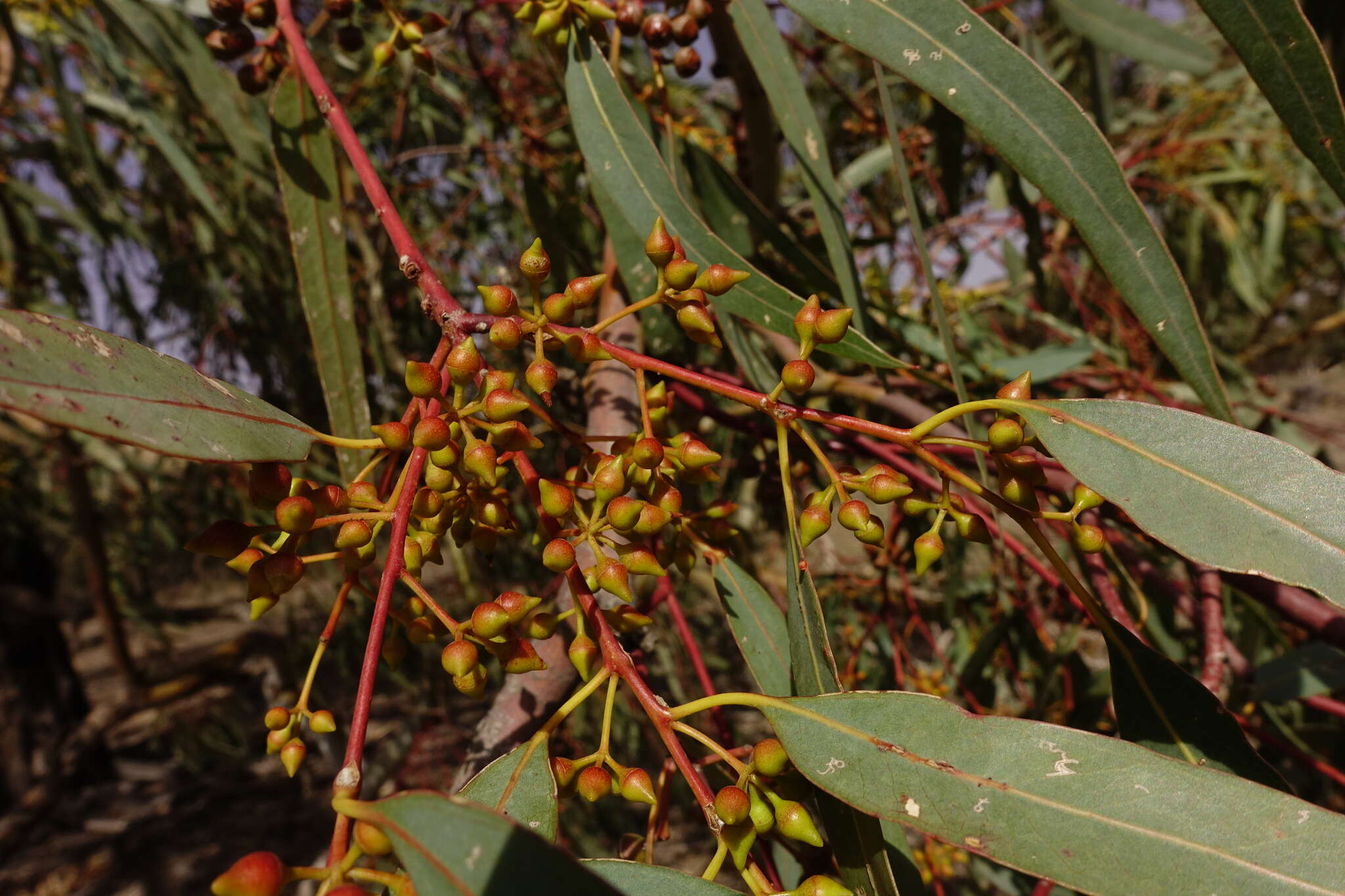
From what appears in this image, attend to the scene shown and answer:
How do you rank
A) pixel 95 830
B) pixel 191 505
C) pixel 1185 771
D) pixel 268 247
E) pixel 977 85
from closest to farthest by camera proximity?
pixel 1185 771, pixel 977 85, pixel 268 247, pixel 191 505, pixel 95 830

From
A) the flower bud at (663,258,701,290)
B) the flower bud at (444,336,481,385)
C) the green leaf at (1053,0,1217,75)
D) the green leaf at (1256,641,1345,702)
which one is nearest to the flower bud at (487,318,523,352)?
the flower bud at (444,336,481,385)

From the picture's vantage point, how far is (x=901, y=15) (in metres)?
0.80

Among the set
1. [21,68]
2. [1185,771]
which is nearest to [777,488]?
[1185,771]

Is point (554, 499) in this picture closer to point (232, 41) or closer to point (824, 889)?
point (824, 889)

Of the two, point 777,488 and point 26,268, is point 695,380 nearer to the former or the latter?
point 777,488

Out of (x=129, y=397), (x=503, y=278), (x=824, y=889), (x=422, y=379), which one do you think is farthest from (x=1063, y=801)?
(x=503, y=278)

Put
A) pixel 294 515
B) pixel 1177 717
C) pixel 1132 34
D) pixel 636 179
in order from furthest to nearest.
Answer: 1. pixel 1132 34
2. pixel 636 179
3. pixel 1177 717
4. pixel 294 515

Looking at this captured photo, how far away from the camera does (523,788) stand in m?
0.57

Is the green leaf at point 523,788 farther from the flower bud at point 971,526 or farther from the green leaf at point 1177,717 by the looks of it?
the green leaf at point 1177,717

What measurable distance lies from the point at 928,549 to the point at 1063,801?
0.19 meters

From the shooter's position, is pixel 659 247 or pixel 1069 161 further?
pixel 1069 161

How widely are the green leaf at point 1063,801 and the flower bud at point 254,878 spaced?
12.4 inches

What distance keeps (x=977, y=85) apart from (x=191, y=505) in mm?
3431

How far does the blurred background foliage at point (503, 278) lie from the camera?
143 centimetres
